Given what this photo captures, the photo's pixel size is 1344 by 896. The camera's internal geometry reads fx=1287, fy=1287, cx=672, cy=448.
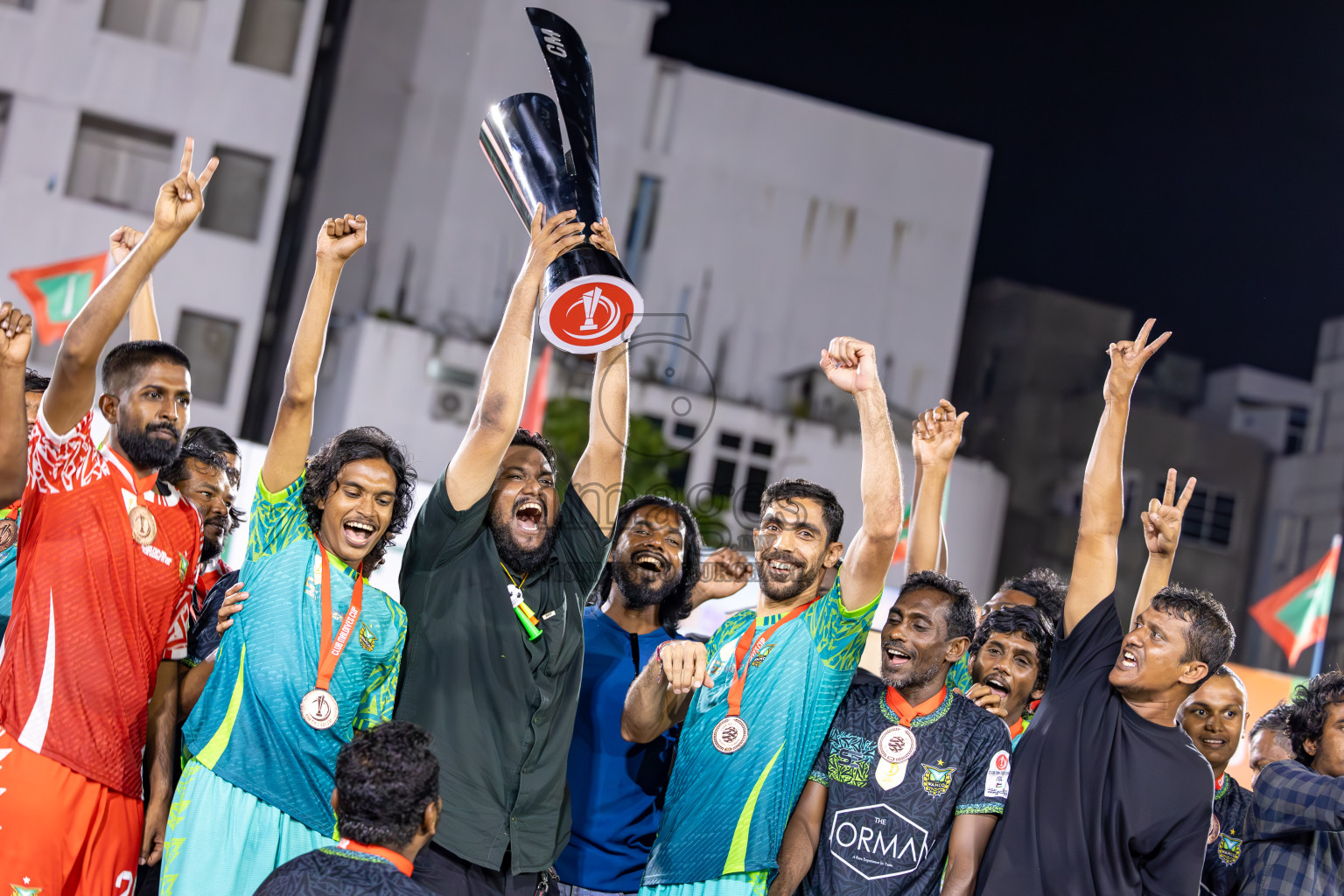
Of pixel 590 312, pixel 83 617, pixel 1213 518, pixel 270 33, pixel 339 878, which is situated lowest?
pixel 339 878

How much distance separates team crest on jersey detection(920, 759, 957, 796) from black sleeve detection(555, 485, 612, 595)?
1231mm

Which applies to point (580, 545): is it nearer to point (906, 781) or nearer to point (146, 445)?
point (906, 781)

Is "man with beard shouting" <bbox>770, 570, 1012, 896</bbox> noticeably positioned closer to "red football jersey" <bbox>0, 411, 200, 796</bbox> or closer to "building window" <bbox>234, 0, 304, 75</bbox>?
"red football jersey" <bbox>0, 411, 200, 796</bbox>

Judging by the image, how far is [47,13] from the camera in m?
24.5

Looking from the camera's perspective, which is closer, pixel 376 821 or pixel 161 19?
pixel 376 821

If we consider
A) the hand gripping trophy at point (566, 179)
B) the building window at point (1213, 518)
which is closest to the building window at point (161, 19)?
the hand gripping trophy at point (566, 179)

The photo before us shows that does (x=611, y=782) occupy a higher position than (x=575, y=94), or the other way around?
(x=575, y=94)

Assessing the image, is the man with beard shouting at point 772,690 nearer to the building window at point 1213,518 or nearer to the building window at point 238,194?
the building window at point 238,194

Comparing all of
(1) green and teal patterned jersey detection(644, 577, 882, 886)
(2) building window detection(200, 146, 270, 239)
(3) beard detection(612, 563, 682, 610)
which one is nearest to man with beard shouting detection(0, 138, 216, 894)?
(3) beard detection(612, 563, 682, 610)

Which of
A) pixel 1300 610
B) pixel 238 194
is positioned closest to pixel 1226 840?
pixel 1300 610

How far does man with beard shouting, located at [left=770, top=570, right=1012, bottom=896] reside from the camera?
388 centimetres

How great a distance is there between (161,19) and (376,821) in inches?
1020

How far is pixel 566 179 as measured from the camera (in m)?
4.30

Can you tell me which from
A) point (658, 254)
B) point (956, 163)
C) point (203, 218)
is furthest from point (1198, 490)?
point (203, 218)
